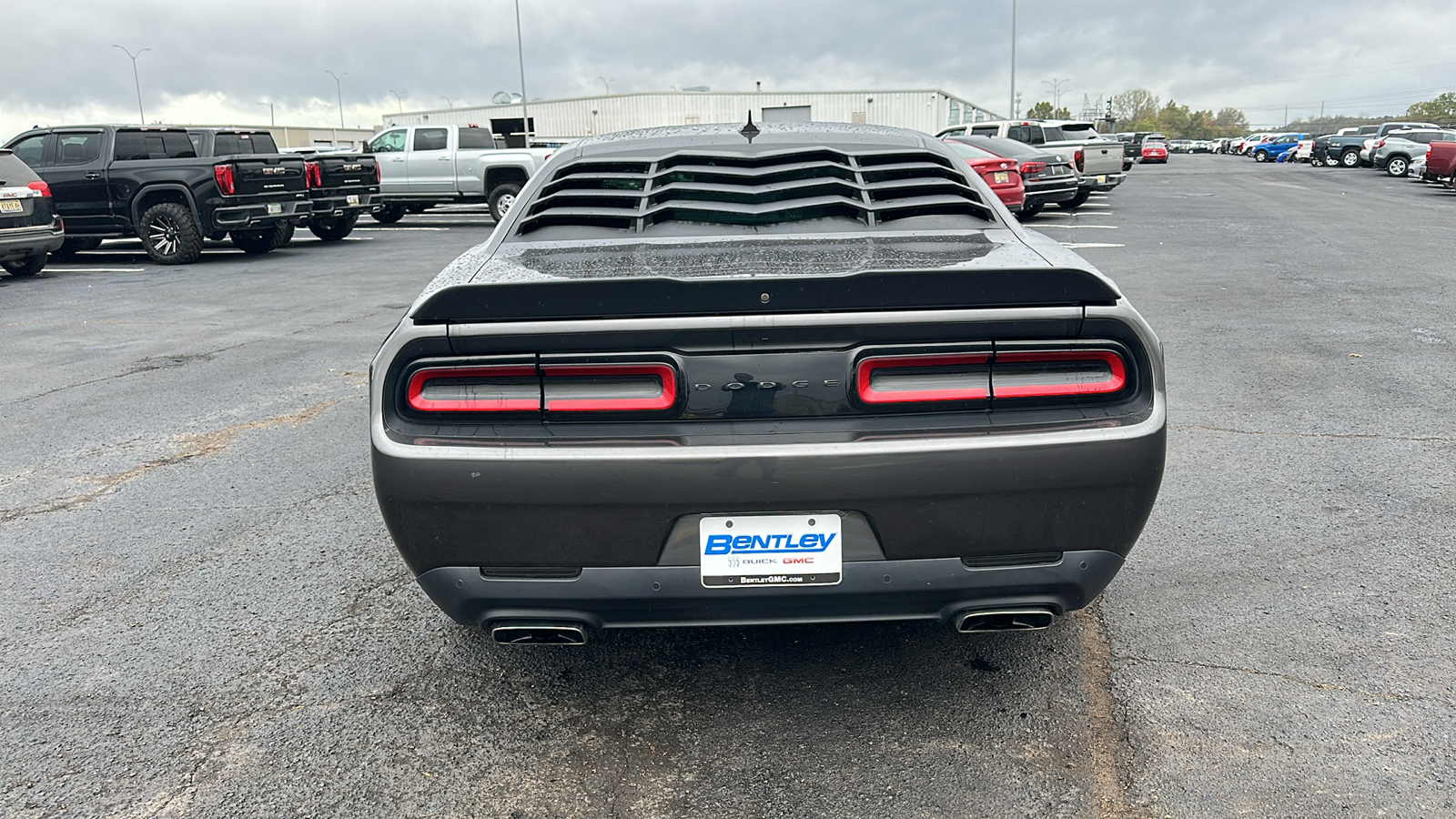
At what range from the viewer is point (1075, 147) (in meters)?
20.9

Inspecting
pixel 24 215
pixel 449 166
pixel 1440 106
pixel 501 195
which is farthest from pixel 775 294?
pixel 1440 106

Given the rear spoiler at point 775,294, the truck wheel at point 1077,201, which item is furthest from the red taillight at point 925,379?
the truck wheel at point 1077,201

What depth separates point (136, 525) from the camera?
4.25m

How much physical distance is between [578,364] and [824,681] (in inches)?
45.5

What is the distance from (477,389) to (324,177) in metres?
15.4

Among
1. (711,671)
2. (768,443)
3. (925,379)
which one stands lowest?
(711,671)

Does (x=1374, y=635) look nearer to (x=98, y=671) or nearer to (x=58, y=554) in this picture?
(x=98, y=671)

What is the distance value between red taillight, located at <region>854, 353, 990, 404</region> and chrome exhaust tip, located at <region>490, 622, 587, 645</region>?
873 mm

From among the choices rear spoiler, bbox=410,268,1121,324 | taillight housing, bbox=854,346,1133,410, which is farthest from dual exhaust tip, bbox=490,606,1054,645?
rear spoiler, bbox=410,268,1121,324

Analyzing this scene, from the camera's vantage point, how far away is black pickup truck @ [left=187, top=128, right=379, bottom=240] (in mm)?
15195

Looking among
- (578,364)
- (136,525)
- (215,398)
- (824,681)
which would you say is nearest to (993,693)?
(824,681)

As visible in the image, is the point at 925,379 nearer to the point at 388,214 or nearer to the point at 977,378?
the point at 977,378

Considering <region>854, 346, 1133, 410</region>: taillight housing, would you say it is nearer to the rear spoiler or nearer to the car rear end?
the rear spoiler

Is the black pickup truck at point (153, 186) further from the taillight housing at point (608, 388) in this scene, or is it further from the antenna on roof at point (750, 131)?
the taillight housing at point (608, 388)
